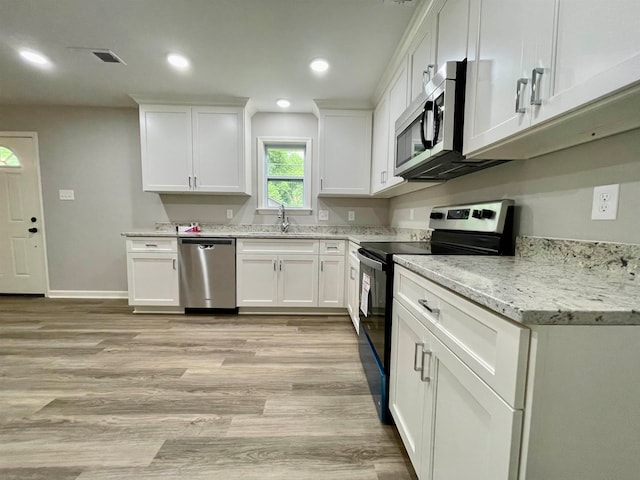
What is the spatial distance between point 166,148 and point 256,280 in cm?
179

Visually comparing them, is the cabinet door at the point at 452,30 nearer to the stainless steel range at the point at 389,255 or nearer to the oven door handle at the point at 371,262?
the stainless steel range at the point at 389,255

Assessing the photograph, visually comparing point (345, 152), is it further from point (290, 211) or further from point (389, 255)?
point (389, 255)

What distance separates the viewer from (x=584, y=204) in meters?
1.00

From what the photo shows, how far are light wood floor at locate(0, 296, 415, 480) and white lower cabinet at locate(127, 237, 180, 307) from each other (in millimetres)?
417

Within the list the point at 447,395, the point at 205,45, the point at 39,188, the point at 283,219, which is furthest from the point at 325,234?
the point at 39,188

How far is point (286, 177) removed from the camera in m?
3.43

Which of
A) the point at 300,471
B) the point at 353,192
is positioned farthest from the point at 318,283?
the point at 300,471

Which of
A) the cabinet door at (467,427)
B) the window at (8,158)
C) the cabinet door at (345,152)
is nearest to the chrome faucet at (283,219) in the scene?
the cabinet door at (345,152)

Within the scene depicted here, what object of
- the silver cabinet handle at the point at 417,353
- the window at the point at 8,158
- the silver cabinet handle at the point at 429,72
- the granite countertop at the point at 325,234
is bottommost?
the silver cabinet handle at the point at 417,353

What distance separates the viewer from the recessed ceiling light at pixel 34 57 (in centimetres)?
221

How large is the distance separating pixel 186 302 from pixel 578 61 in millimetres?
3265

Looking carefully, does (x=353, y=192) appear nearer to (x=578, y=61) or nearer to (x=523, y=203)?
(x=523, y=203)

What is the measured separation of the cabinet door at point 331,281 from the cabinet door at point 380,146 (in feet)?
2.94

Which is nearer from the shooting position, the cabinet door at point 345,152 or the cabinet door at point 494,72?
the cabinet door at point 494,72
